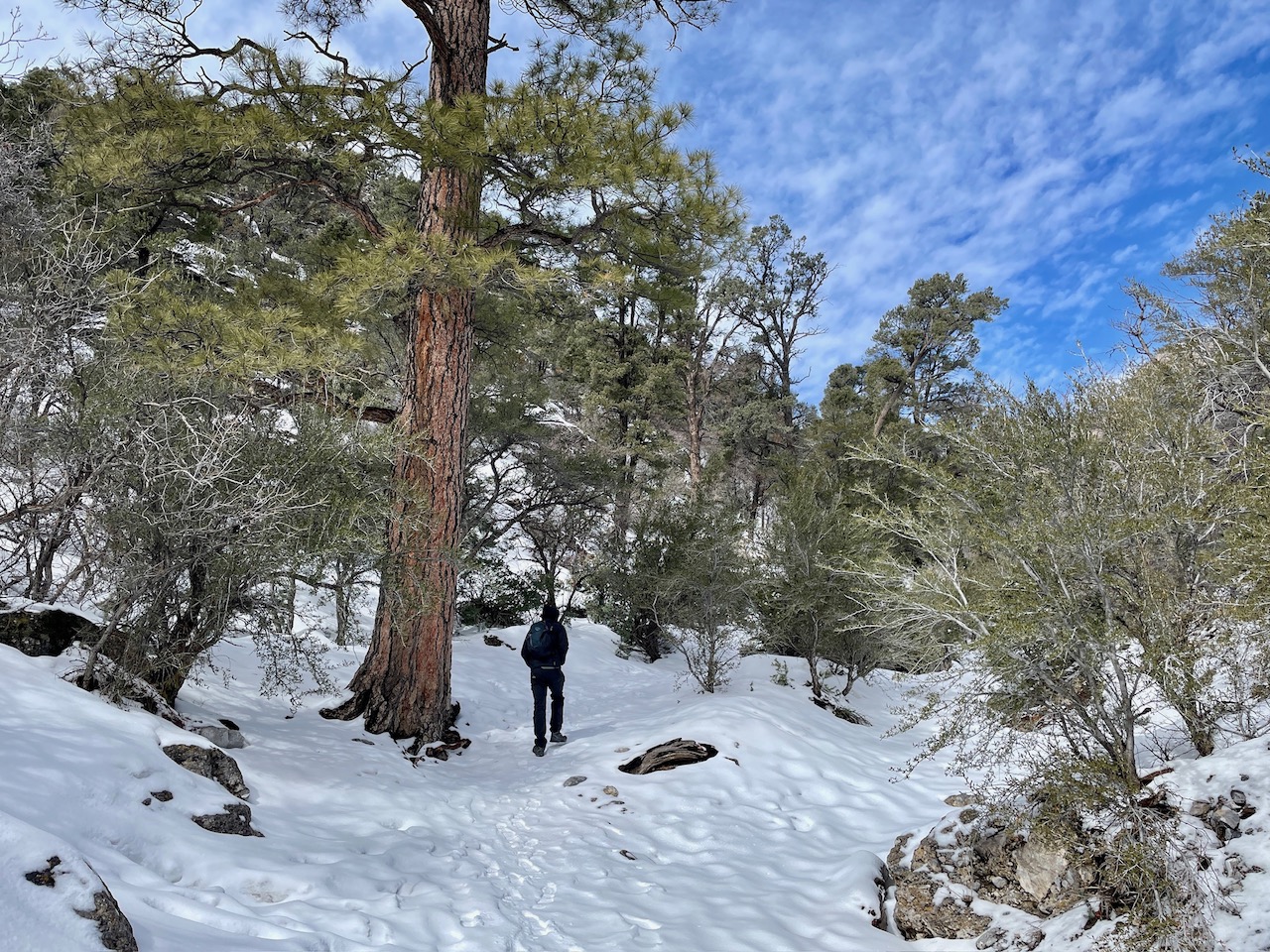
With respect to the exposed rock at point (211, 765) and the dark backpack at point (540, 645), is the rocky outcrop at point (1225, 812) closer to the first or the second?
the exposed rock at point (211, 765)

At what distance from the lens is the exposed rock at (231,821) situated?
336 centimetres

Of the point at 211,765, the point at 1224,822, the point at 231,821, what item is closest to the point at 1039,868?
the point at 1224,822

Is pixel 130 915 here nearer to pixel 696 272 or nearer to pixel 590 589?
pixel 696 272

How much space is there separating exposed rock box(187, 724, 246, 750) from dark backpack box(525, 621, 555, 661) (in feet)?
9.49

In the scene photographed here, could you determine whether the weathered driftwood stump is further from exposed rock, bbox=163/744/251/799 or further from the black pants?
exposed rock, bbox=163/744/251/799

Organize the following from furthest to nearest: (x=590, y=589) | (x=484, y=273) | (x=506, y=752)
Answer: (x=590, y=589) < (x=506, y=752) < (x=484, y=273)

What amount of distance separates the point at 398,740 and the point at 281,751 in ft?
4.82

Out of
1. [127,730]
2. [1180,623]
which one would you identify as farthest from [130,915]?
[1180,623]

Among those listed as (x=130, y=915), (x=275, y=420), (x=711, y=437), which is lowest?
(x=130, y=915)

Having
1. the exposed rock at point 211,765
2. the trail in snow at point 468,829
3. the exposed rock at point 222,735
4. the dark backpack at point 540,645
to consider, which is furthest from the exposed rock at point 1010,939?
the exposed rock at point 222,735

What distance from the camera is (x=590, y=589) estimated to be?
16609mm

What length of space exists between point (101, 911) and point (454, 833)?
300 centimetres

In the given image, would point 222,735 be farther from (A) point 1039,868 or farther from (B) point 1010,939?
(A) point 1039,868

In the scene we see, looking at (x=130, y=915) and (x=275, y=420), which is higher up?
(x=275, y=420)
